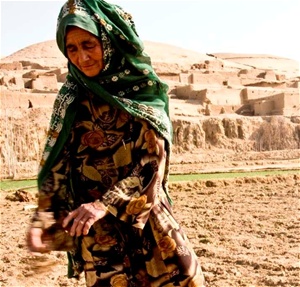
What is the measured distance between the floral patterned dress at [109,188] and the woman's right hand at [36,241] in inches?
5.7

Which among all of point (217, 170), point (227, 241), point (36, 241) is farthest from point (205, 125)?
point (36, 241)

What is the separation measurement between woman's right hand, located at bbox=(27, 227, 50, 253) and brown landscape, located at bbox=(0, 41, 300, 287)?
14 centimetres

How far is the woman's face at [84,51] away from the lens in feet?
6.15

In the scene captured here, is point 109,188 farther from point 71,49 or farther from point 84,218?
point 71,49

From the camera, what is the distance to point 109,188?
1.91m

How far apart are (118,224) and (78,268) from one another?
24 centimetres

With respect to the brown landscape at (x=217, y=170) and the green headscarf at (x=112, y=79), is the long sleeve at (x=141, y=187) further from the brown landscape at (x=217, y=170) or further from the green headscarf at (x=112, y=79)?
the brown landscape at (x=217, y=170)

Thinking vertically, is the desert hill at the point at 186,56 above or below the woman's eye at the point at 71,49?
below

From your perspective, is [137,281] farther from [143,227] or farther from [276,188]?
[276,188]

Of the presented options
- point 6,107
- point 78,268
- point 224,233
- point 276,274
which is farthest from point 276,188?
point 6,107

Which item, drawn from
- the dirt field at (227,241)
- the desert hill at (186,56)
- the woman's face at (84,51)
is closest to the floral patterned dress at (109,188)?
the woman's face at (84,51)

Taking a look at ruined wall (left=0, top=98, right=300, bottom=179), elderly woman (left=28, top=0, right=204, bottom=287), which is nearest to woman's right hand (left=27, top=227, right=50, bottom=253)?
elderly woman (left=28, top=0, right=204, bottom=287)

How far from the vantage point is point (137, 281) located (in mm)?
1979

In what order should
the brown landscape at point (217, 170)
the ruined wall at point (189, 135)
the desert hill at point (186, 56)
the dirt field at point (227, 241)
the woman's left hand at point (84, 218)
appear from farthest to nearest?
the desert hill at point (186, 56), the ruined wall at point (189, 135), the brown landscape at point (217, 170), the dirt field at point (227, 241), the woman's left hand at point (84, 218)
